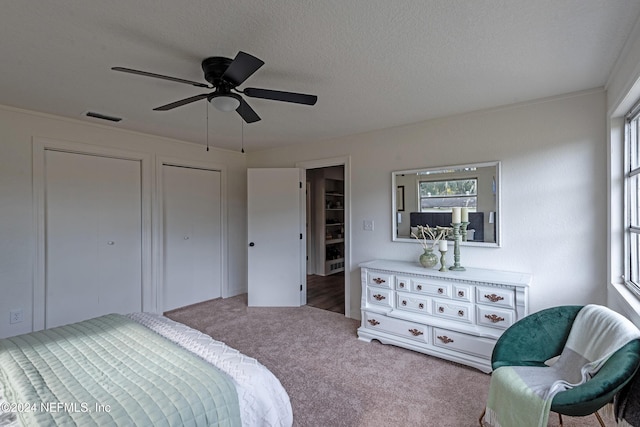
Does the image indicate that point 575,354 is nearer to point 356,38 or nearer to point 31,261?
point 356,38

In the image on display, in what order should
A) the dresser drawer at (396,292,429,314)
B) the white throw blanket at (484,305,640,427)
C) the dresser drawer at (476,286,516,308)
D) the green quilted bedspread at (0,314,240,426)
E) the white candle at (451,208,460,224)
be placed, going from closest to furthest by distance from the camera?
the green quilted bedspread at (0,314,240,426) < the white throw blanket at (484,305,640,427) < the dresser drawer at (476,286,516,308) < the dresser drawer at (396,292,429,314) < the white candle at (451,208,460,224)

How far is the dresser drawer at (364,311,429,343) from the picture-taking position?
8.95ft

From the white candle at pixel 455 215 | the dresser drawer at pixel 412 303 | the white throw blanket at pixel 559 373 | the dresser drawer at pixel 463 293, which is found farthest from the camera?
the white candle at pixel 455 215

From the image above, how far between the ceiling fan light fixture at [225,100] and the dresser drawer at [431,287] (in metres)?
2.13


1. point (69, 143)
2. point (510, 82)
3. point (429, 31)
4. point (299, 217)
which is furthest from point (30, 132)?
point (510, 82)

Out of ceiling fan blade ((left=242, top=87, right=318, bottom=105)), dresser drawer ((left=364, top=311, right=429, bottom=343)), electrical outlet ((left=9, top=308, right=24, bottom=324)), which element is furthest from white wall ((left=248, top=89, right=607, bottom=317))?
electrical outlet ((left=9, top=308, right=24, bottom=324))

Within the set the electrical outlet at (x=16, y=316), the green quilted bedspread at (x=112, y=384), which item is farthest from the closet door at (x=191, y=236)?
the green quilted bedspread at (x=112, y=384)

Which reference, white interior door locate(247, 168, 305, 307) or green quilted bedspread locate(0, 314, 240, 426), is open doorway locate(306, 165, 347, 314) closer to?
white interior door locate(247, 168, 305, 307)

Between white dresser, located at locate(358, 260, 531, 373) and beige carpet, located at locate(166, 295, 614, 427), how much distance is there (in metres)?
0.13

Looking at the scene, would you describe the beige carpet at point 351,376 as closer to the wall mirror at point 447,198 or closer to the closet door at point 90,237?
the closet door at point 90,237

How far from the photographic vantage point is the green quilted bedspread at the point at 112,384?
1.04 m

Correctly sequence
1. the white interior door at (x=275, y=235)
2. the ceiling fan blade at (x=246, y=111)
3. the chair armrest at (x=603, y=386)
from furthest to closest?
the white interior door at (x=275, y=235)
the ceiling fan blade at (x=246, y=111)
the chair armrest at (x=603, y=386)

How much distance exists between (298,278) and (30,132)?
10.6 feet

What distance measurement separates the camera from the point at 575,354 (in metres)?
1.68
